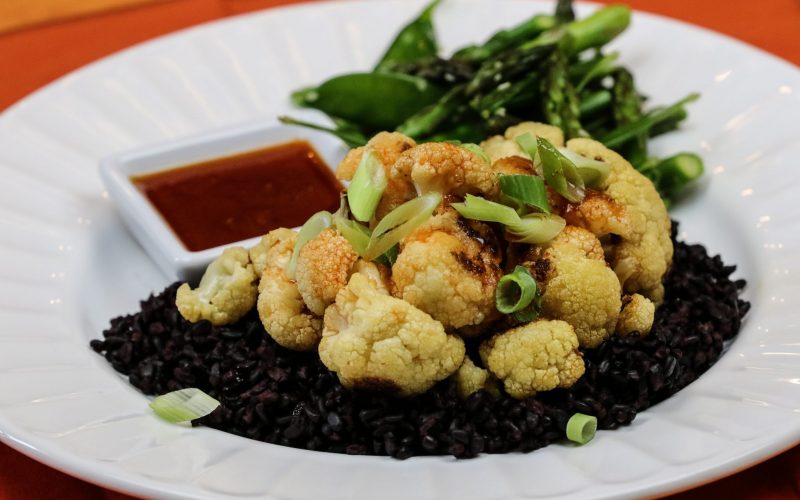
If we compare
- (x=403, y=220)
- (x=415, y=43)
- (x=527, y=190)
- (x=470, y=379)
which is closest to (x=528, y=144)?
(x=527, y=190)

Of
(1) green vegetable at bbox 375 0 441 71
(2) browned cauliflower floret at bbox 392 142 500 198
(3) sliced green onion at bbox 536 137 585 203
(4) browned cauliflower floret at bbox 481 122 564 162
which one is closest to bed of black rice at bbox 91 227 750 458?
(3) sliced green onion at bbox 536 137 585 203

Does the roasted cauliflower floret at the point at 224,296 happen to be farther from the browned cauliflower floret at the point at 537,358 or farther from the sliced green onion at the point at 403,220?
the browned cauliflower floret at the point at 537,358

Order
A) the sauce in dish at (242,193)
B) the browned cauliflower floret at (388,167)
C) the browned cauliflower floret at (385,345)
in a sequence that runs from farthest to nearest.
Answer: the sauce in dish at (242,193) < the browned cauliflower floret at (388,167) < the browned cauliflower floret at (385,345)

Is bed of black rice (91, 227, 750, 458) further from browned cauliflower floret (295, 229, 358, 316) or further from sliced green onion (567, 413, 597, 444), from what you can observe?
browned cauliflower floret (295, 229, 358, 316)

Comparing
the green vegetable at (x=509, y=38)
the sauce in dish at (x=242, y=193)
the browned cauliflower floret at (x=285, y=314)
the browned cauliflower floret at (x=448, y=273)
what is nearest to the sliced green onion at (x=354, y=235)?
the browned cauliflower floret at (x=448, y=273)

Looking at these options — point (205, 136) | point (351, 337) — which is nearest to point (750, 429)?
point (351, 337)

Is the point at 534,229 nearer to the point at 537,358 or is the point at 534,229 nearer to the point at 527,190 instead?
the point at 527,190
